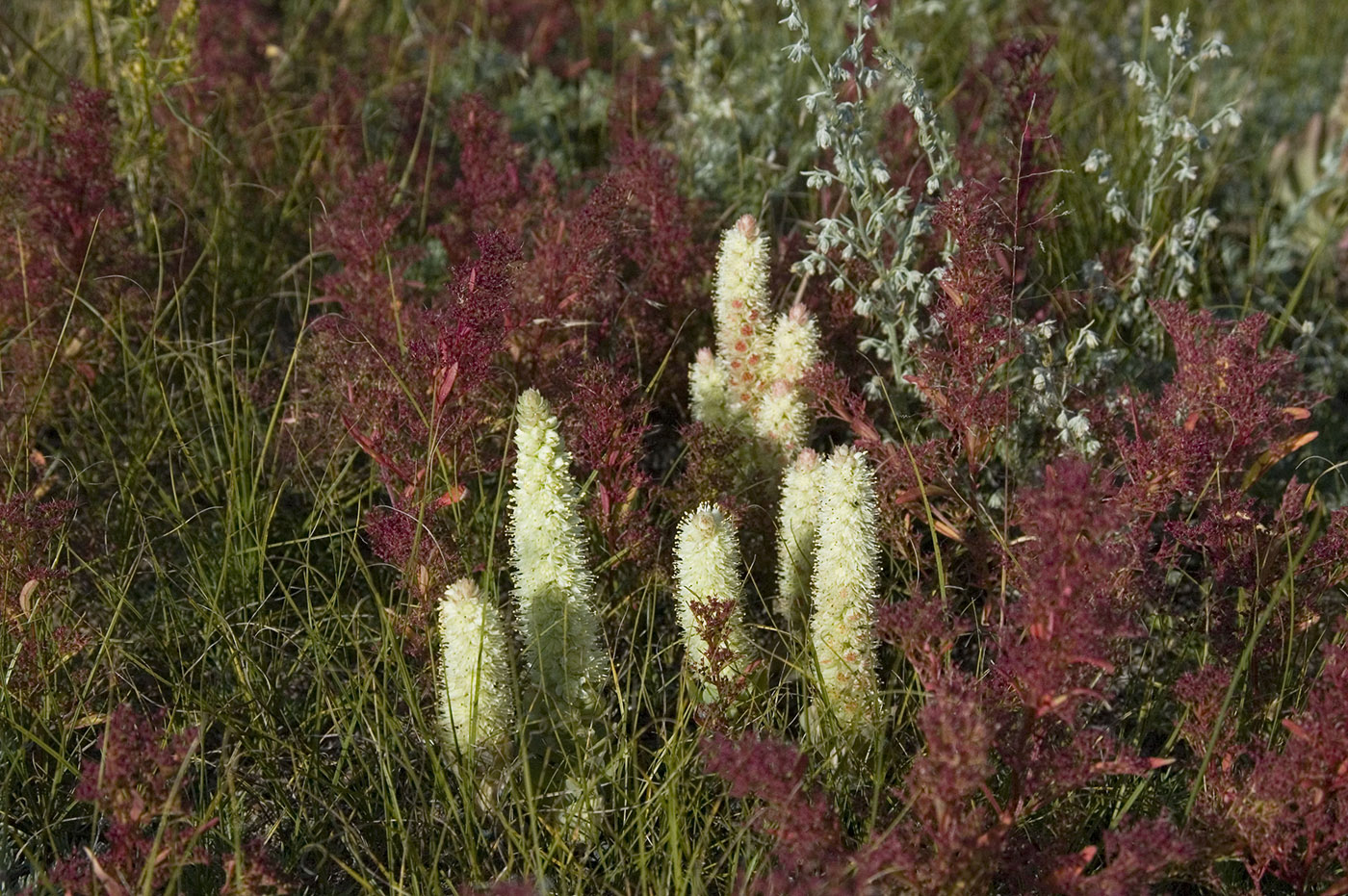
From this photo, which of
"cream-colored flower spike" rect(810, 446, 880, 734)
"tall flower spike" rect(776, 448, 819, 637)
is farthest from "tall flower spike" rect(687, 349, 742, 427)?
"cream-colored flower spike" rect(810, 446, 880, 734)

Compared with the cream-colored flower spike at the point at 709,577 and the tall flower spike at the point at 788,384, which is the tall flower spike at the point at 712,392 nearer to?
the tall flower spike at the point at 788,384

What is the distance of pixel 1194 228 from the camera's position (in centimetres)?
346

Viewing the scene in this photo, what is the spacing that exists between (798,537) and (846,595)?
0.85 feet

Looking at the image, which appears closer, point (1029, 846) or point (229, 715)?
point (1029, 846)

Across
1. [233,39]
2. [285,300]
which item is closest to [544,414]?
[285,300]

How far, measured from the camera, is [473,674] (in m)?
2.41

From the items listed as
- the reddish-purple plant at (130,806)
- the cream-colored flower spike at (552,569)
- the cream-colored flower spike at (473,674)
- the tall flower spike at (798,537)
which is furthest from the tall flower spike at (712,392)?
the reddish-purple plant at (130,806)

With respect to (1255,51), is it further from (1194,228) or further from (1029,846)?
(1029,846)

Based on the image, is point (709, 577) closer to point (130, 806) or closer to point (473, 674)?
point (473, 674)

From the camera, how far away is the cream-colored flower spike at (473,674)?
235 cm

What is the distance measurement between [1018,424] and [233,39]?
306cm

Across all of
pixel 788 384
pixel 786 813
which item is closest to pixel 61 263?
pixel 788 384

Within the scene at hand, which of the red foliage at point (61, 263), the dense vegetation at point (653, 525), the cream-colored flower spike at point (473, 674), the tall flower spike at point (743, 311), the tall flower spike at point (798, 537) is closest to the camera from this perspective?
the dense vegetation at point (653, 525)

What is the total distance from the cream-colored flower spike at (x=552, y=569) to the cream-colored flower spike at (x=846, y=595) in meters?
0.42
